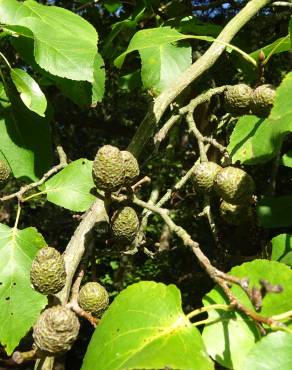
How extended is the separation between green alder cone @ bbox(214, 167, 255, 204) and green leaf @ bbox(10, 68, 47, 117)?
2.60 feet

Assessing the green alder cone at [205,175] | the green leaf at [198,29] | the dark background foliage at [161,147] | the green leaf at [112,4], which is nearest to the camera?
the green alder cone at [205,175]

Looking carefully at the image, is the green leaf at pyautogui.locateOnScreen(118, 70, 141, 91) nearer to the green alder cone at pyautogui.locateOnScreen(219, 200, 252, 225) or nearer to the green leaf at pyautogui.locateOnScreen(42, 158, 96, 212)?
the green leaf at pyautogui.locateOnScreen(42, 158, 96, 212)

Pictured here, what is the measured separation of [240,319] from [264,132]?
0.70 metres

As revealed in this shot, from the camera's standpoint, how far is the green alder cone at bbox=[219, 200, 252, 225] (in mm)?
2062

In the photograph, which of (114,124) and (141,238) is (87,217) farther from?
(114,124)

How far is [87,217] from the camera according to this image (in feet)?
6.09

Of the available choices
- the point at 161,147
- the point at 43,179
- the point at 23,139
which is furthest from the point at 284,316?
the point at 161,147

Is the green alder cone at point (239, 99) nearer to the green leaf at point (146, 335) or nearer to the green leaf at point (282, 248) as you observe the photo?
the green leaf at point (282, 248)

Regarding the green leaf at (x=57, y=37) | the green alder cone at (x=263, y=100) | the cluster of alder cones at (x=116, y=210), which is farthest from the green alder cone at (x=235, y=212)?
the green leaf at (x=57, y=37)

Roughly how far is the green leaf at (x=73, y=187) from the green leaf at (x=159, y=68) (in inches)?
20.3

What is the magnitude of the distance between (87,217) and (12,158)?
2.24 ft

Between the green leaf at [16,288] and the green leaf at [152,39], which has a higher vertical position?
the green leaf at [152,39]

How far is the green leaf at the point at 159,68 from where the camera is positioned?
8.09ft

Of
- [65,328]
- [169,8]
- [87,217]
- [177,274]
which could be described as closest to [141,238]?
[87,217]
